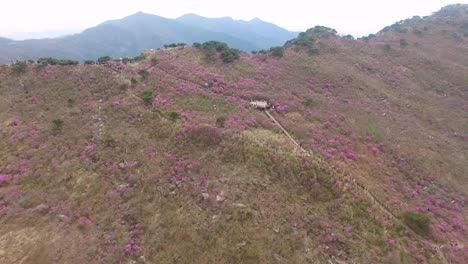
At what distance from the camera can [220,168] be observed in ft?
122

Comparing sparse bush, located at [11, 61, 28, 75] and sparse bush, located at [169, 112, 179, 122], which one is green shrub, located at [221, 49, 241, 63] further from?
sparse bush, located at [11, 61, 28, 75]

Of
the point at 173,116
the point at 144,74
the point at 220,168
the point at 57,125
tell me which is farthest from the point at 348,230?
the point at 144,74

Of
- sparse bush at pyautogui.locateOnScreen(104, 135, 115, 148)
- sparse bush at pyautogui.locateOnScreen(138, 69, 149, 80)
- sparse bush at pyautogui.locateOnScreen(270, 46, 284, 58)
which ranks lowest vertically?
sparse bush at pyautogui.locateOnScreen(104, 135, 115, 148)

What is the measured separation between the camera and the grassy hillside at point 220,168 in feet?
97.4

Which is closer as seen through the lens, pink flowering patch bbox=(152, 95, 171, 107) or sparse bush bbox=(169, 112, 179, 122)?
sparse bush bbox=(169, 112, 179, 122)

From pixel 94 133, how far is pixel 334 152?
32.4 metres

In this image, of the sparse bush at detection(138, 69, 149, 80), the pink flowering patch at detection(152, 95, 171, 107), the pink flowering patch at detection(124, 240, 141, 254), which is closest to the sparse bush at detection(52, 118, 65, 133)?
the pink flowering patch at detection(152, 95, 171, 107)

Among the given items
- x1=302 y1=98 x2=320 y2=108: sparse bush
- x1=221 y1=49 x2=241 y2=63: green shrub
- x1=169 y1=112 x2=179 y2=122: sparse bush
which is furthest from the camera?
x1=221 y1=49 x2=241 y2=63: green shrub

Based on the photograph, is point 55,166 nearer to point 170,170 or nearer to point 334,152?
point 170,170

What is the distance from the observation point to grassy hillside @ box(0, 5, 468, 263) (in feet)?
97.4

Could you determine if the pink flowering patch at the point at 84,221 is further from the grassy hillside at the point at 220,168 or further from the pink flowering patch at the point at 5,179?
the pink flowering patch at the point at 5,179

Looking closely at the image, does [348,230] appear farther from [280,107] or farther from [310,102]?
[310,102]

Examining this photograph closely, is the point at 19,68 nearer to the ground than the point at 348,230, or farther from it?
farther from it

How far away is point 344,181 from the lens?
36594 mm
